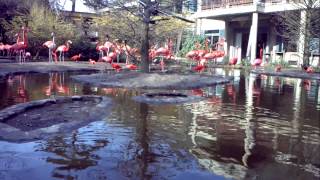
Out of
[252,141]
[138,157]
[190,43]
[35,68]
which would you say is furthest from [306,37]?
[138,157]

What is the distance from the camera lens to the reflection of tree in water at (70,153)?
183 inches

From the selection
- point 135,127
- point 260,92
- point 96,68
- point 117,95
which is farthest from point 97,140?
point 96,68

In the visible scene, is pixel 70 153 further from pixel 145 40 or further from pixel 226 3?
pixel 226 3

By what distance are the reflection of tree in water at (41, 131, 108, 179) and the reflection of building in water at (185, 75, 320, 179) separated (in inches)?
49.6

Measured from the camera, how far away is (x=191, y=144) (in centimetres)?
582

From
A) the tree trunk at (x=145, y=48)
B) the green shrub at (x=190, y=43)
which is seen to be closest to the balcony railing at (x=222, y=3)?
the green shrub at (x=190, y=43)

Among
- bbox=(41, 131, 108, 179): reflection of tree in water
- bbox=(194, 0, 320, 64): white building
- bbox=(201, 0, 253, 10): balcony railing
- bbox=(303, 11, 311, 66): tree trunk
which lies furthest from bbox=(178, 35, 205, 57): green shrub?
bbox=(41, 131, 108, 179): reflection of tree in water

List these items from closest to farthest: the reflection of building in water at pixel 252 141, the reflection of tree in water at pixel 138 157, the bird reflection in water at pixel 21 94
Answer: the reflection of tree in water at pixel 138 157 < the reflection of building in water at pixel 252 141 < the bird reflection in water at pixel 21 94

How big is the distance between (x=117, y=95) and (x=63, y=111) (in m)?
3.28

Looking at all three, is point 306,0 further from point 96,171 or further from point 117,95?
point 96,171

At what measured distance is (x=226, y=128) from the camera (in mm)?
7000

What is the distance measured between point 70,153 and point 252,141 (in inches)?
99.0

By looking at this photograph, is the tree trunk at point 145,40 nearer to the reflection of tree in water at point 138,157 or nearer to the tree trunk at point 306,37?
the reflection of tree in water at point 138,157

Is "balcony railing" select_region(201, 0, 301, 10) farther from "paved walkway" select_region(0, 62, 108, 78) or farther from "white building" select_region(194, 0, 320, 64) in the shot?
"paved walkway" select_region(0, 62, 108, 78)
